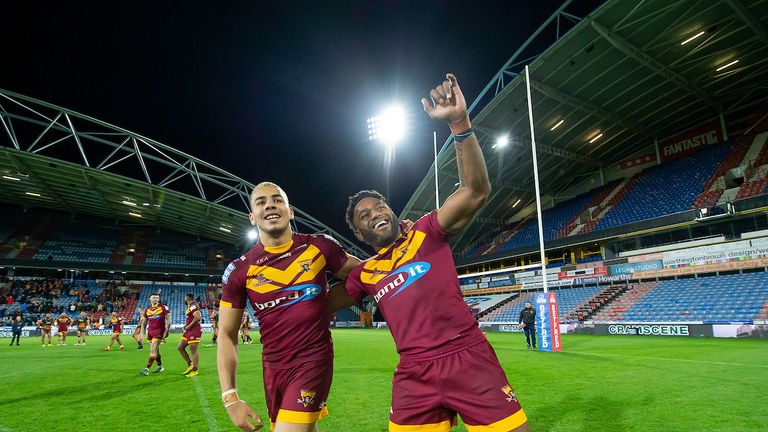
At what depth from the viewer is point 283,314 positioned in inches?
116

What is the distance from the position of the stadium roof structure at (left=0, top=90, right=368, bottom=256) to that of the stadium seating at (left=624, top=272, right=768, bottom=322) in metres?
23.8

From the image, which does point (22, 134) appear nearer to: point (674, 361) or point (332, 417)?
point (332, 417)

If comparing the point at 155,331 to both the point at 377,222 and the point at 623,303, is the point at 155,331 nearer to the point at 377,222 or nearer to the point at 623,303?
the point at 377,222

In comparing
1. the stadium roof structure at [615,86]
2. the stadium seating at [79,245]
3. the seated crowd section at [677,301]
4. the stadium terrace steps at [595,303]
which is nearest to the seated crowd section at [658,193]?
the stadium roof structure at [615,86]

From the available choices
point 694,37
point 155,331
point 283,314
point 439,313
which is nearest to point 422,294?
point 439,313

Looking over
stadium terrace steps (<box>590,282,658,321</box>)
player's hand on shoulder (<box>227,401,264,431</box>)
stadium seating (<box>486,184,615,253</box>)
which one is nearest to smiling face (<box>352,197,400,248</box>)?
player's hand on shoulder (<box>227,401,264,431</box>)

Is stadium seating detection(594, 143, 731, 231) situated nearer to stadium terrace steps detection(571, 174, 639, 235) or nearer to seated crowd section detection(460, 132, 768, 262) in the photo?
seated crowd section detection(460, 132, 768, 262)

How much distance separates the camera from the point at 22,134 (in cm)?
3262

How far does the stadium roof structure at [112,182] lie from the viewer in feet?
84.9

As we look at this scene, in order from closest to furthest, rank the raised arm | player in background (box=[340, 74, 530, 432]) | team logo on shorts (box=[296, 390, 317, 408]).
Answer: player in background (box=[340, 74, 530, 432]) → the raised arm → team logo on shorts (box=[296, 390, 317, 408])

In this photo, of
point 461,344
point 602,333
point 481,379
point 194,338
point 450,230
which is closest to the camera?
point 481,379

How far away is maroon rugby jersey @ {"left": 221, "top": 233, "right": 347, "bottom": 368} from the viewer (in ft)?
9.50

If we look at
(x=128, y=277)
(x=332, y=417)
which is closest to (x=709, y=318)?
(x=332, y=417)

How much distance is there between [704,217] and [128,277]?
5343 cm
